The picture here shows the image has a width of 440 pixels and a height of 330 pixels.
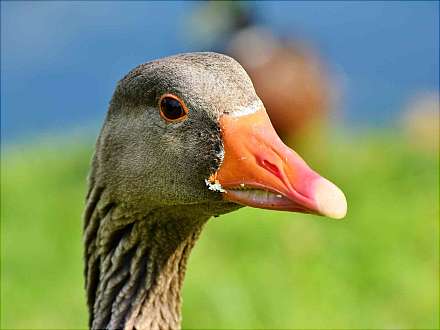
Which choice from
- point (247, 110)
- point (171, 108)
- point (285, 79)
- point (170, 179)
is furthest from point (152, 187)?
point (285, 79)

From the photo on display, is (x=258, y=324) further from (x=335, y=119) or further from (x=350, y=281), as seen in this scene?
(x=335, y=119)

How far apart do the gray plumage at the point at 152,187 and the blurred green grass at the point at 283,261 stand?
138 cm

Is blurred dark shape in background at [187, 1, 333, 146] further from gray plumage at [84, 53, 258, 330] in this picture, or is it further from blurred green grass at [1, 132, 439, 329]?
gray plumage at [84, 53, 258, 330]

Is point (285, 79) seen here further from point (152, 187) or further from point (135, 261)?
point (152, 187)

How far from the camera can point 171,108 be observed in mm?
2490

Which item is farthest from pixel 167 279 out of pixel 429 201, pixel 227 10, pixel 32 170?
pixel 227 10

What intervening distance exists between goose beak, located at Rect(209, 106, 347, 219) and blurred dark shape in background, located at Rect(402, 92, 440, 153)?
179 inches

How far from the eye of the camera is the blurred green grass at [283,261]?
439 centimetres

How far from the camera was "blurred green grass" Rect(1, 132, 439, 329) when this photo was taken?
173 inches

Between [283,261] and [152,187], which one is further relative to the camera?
[283,261]

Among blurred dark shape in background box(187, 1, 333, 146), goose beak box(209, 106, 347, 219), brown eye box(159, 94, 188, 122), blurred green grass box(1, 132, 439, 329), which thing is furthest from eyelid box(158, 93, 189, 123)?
blurred dark shape in background box(187, 1, 333, 146)

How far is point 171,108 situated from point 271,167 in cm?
40

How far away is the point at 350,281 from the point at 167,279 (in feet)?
6.78

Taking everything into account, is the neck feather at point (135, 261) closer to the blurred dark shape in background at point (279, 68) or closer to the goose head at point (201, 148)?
the goose head at point (201, 148)
